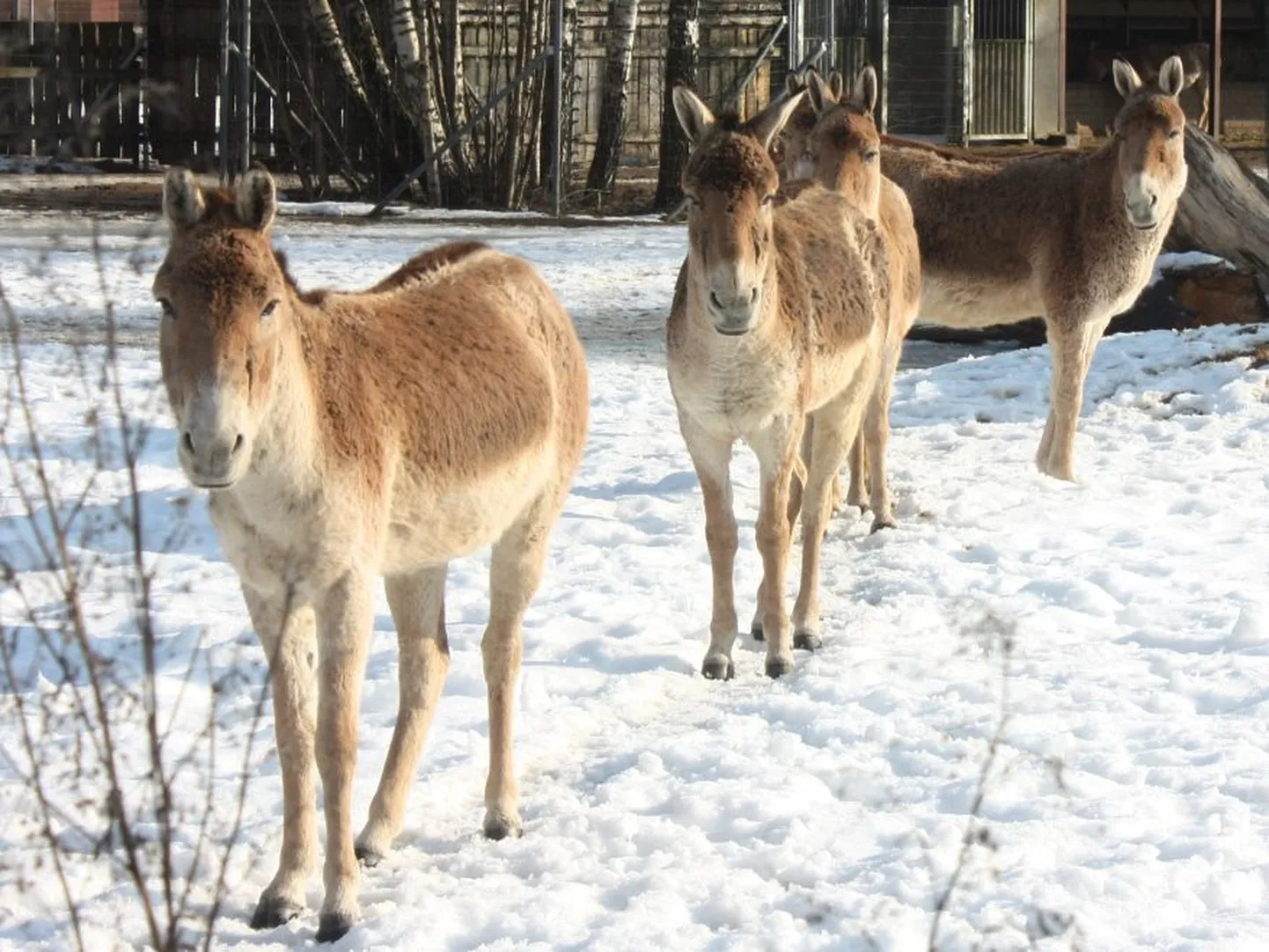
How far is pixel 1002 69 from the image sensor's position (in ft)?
93.3

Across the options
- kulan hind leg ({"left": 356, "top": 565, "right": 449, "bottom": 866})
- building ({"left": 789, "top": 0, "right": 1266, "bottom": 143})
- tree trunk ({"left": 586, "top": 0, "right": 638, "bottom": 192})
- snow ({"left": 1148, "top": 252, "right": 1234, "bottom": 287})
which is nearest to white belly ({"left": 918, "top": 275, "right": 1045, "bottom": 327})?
snow ({"left": 1148, "top": 252, "right": 1234, "bottom": 287})

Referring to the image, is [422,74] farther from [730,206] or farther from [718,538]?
[730,206]

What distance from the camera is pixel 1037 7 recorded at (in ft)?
94.3

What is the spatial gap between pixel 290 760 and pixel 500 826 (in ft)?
2.73

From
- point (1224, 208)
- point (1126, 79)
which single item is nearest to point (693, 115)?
point (1126, 79)

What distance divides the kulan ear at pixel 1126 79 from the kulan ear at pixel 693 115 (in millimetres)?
4950

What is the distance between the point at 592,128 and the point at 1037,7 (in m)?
6.95

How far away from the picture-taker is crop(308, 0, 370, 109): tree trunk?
22.0 metres

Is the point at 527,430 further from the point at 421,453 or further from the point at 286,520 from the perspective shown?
the point at 286,520

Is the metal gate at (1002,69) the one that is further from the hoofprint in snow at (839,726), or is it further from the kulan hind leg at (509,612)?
the kulan hind leg at (509,612)

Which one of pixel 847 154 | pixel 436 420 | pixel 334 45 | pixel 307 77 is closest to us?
pixel 436 420

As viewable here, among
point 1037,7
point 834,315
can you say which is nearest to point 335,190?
point 1037,7

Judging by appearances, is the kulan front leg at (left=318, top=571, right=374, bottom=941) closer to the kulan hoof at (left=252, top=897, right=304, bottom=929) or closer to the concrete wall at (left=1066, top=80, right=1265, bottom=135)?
the kulan hoof at (left=252, top=897, right=304, bottom=929)

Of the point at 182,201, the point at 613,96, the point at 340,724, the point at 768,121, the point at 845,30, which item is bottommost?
the point at 340,724
